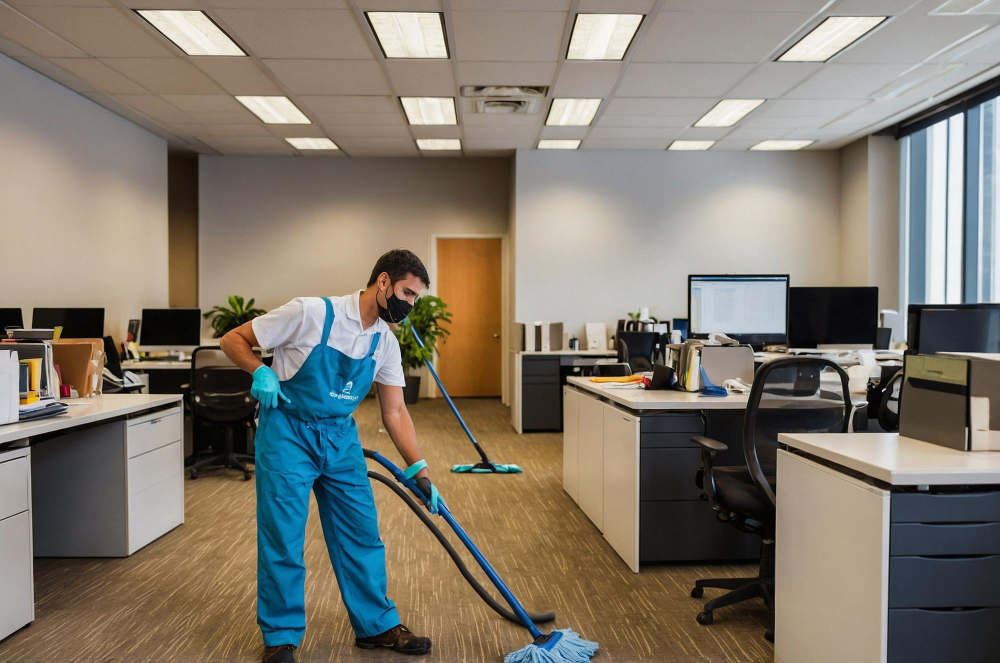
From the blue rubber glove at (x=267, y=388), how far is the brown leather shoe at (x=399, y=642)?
85 centimetres

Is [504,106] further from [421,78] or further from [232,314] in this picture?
[232,314]

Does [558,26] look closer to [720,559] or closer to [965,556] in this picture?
[720,559]

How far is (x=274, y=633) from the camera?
2.12m

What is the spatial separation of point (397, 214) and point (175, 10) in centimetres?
458

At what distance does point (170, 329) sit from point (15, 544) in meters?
3.94

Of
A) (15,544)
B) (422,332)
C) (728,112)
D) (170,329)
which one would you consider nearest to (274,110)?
(170,329)

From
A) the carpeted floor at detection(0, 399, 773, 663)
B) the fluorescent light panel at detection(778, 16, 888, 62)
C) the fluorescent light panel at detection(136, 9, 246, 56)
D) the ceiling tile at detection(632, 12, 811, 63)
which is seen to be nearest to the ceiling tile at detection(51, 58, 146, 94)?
the fluorescent light panel at detection(136, 9, 246, 56)

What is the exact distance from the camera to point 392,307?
2215 millimetres

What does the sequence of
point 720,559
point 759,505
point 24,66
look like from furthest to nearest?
point 24,66 < point 720,559 < point 759,505

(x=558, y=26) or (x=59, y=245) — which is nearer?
(x=558, y=26)

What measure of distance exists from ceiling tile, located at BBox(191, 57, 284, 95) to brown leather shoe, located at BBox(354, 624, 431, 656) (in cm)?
387

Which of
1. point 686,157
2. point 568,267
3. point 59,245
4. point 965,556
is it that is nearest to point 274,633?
point 965,556

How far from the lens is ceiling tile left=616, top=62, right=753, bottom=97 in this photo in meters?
4.76

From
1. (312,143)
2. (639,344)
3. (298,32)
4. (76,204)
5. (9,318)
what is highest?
(312,143)
